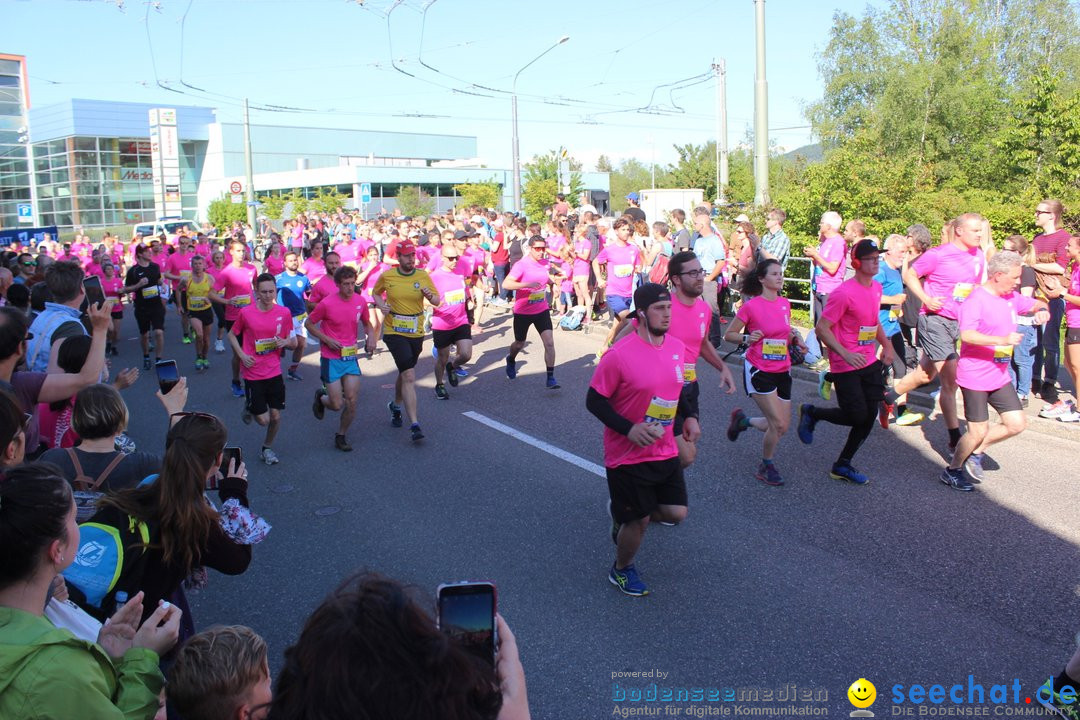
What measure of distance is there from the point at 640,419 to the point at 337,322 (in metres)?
4.36

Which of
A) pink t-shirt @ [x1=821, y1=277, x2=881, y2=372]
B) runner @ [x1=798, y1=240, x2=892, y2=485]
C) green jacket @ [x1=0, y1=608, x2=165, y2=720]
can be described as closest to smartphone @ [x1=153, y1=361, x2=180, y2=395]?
green jacket @ [x1=0, y1=608, x2=165, y2=720]

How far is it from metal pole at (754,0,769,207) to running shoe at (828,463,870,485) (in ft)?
32.3

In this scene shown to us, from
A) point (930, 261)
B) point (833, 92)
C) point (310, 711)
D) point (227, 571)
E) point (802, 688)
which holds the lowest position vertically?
point (802, 688)

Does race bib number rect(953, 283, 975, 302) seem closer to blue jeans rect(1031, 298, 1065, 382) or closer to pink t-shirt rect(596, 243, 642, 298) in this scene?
blue jeans rect(1031, 298, 1065, 382)

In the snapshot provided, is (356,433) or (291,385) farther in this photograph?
(291,385)

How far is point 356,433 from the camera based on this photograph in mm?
9047

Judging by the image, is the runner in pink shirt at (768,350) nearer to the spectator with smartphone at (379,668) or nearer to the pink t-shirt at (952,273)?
the pink t-shirt at (952,273)

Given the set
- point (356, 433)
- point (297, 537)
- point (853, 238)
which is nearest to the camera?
point (297, 537)

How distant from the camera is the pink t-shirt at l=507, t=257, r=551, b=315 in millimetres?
10344

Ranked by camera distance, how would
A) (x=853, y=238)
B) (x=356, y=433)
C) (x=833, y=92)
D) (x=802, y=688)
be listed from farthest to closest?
(x=833, y=92)
(x=853, y=238)
(x=356, y=433)
(x=802, y=688)

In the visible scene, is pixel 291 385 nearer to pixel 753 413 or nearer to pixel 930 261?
pixel 753 413

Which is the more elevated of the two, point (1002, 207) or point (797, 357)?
point (1002, 207)

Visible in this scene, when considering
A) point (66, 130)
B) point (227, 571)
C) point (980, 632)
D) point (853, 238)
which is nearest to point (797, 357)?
point (853, 238)

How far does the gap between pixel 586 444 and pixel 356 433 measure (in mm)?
2542
